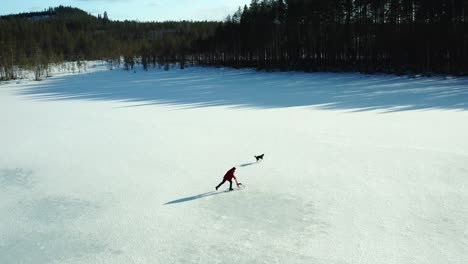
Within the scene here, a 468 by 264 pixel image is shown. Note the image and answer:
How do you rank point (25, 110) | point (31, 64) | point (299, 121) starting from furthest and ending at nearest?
point (31, 64) < point (25, 110) < point (299, 121)

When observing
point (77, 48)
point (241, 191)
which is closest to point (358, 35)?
point (241, 191)

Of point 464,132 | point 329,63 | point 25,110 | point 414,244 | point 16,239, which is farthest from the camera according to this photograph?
point 329,63

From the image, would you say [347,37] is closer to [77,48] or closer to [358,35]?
[358,35]

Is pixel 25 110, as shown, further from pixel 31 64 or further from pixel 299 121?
pixel 31 64

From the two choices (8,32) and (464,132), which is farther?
(8,32)

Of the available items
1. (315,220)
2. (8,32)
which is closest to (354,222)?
(315,220)

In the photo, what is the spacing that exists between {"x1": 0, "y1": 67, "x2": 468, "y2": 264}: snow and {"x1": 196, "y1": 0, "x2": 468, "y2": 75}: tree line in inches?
987

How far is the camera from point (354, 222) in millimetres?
6062

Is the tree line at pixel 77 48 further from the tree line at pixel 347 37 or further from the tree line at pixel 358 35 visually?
the tree line at pixel 358 35

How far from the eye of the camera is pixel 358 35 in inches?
1783

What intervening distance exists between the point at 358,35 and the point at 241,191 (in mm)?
42635

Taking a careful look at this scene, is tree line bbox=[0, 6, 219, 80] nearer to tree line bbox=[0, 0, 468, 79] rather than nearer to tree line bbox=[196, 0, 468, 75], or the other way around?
tree line bbox=[0, 0, 468, 79]

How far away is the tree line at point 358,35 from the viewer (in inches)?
1452

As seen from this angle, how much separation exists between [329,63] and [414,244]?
43.3 m
